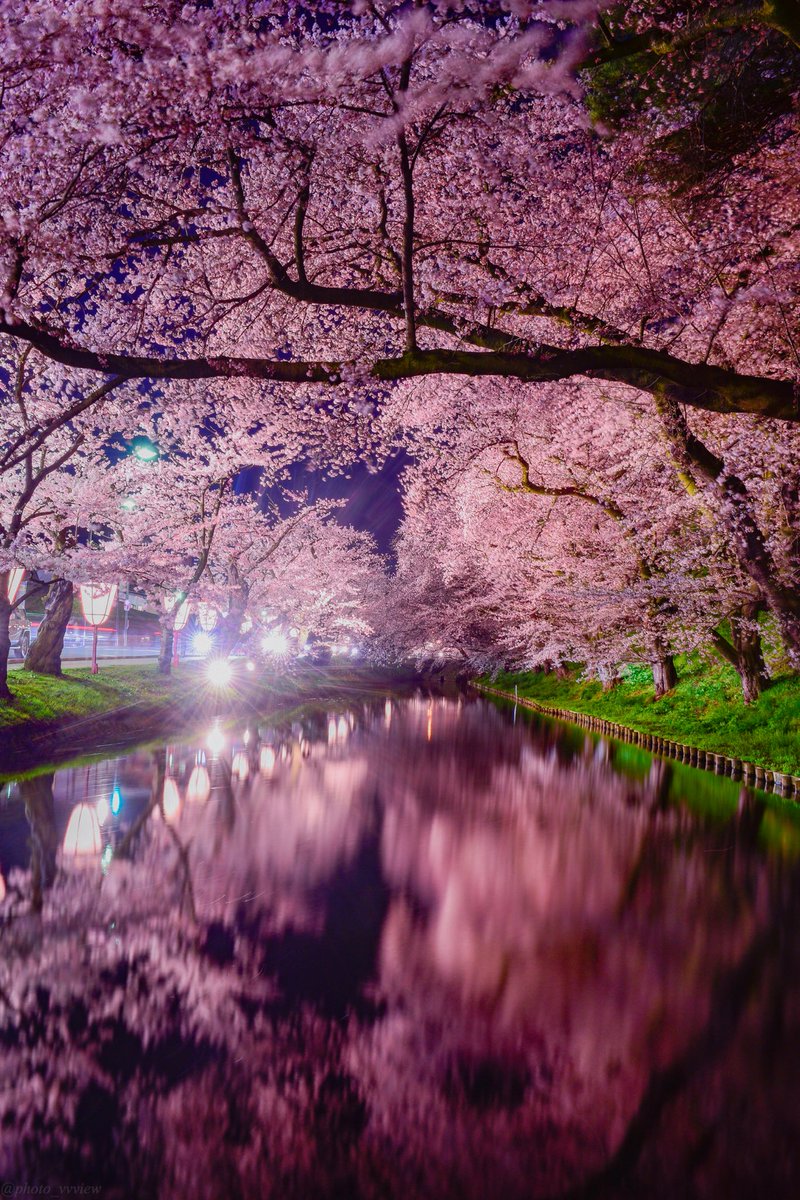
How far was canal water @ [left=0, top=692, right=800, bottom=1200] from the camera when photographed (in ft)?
11.2

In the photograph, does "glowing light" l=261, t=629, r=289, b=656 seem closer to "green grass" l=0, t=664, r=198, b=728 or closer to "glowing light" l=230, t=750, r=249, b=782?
"green grass" l=0, t=664, r=198, b=728

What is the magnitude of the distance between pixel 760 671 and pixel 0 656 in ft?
59.8

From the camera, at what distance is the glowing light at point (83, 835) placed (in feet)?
27.3

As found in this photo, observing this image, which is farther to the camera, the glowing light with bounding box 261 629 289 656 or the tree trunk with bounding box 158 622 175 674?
the glowing light with bounding box 261 629 289 656

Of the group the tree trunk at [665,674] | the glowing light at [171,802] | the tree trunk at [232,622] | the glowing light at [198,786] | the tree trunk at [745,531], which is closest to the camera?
the glowing light at [171,802]

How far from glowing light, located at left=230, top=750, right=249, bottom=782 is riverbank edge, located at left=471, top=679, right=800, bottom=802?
9782mm

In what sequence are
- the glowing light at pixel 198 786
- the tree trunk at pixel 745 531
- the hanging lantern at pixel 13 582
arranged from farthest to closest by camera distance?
the hanging lantern at pixel 13 582 < the tree trunk at pixel 745 531 < the glowing light at pixel 198 786

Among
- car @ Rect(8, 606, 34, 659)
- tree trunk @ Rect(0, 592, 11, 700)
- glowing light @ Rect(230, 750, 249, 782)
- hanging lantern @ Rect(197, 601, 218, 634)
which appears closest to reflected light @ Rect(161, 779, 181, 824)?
glowing light @ Rect(230, 750, 249, 782)

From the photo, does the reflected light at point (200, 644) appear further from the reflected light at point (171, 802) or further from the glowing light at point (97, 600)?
the reflected light at point (171, 802)

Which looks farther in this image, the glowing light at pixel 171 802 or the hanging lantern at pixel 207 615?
the hanging lantern at pixel 207 615

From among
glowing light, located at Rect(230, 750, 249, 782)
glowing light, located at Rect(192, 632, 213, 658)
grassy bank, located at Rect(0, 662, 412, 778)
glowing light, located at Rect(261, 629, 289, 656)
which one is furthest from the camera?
glowing light, located at Rect(192, 632, 213, 658)

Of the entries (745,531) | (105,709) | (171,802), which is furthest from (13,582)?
(745,531)

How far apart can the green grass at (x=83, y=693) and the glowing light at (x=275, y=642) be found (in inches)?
824

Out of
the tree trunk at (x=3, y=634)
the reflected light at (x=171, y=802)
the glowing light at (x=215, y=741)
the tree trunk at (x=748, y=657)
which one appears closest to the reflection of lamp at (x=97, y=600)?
the tree trunk at (x=3, y=634)
